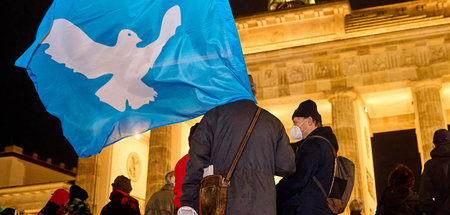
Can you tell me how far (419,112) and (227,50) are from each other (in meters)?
17.3

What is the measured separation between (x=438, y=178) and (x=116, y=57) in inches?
180

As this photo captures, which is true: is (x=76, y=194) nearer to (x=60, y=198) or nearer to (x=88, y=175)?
(x=60, y=198)

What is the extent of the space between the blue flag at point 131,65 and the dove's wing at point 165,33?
0.4 inches

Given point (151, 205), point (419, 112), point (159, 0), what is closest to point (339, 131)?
point (419, 112)

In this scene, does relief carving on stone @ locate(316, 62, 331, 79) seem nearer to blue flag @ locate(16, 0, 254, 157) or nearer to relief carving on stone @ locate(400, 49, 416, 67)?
relief carving on stone @ locate(400, 49, 416, 67)

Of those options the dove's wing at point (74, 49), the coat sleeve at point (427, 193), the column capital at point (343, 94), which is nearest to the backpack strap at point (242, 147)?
the dove's wing at point (74, 49)

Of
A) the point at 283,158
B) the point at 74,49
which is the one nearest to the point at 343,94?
the point at 74,49

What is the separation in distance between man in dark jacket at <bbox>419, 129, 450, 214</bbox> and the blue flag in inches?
142

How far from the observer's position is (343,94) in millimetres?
21578

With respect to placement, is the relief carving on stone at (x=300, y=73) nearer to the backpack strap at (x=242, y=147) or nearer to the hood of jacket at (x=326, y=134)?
the hood of jacket at (x=326, y=134)

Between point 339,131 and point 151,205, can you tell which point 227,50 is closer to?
point 151,205

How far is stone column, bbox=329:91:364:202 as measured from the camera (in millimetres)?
20391

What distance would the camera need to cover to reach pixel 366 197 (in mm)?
20328

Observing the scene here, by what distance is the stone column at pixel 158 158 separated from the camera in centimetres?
2202
